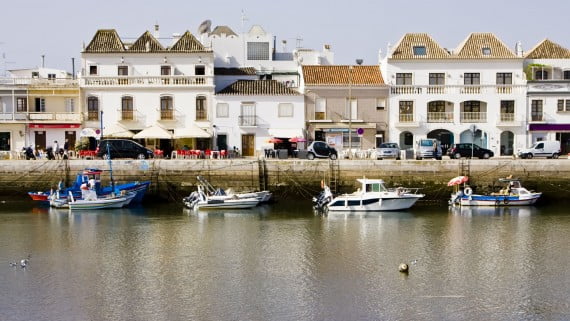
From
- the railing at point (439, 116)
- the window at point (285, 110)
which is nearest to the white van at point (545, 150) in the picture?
the railing at point (439, 116)

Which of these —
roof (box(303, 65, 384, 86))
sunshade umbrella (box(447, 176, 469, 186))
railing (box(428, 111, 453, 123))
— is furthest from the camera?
roof (box(303, 65, 384, 86))

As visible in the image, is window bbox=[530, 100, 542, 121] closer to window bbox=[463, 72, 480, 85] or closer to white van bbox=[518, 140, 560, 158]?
window bbox=[463, 72, 480, 85]

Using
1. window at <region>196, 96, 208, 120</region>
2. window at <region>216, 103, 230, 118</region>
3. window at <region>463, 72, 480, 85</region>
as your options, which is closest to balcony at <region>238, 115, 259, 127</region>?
window at <region>216, 103, 230, 118</region>

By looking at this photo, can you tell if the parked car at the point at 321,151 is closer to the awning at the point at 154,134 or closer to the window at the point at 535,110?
the awning at the point at 154,134

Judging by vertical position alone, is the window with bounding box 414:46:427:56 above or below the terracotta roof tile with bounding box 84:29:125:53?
below

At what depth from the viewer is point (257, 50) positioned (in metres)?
67.9

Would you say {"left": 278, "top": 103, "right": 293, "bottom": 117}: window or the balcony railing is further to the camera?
the balcony railing

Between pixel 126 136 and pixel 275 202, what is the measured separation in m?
12.5

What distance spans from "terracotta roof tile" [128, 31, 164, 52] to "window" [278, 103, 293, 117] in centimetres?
968

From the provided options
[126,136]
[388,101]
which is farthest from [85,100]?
[388,101]

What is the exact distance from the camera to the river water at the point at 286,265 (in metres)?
26.0

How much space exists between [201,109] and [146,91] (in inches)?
162

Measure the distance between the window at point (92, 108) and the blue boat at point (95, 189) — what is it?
382 inches

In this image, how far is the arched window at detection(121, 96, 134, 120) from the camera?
190ft
